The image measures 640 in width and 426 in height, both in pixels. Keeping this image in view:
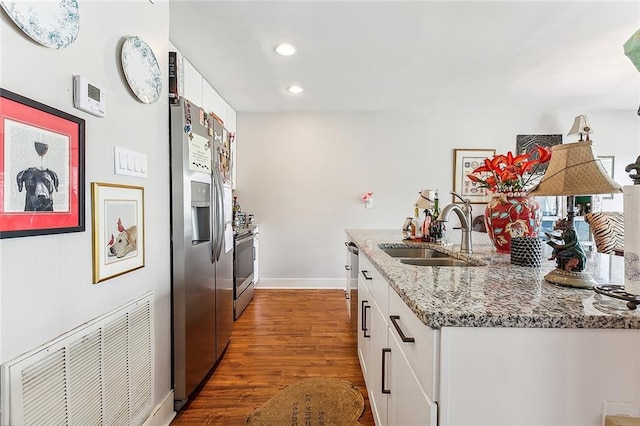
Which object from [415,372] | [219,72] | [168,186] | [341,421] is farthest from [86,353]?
[219,72]

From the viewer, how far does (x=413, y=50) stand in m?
2.51

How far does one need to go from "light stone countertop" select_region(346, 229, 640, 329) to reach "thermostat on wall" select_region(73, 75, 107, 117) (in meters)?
1.27

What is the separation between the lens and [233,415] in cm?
169

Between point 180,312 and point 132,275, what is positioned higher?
point 132,275

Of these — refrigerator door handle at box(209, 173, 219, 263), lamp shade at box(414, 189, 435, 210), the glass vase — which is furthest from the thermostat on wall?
lamp shade at box(414, 189, 435, 210)

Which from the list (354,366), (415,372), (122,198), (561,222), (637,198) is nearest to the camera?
(637,198)

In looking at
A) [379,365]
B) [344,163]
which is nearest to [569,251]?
[379,365]

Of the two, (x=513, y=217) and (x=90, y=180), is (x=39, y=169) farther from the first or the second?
(x=513, y=217)

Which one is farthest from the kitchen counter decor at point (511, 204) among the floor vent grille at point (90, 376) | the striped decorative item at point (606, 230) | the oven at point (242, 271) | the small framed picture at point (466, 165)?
the small framed picture at point (466, 165)

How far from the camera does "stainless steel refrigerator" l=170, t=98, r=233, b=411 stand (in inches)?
66.2

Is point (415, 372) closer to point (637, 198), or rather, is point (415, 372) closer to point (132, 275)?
point (637, 198)

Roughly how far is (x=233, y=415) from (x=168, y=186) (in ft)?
4.45

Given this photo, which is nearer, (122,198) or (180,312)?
(122,198)

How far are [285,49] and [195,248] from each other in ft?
5.86
